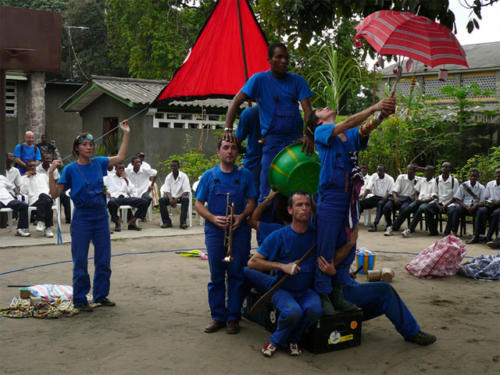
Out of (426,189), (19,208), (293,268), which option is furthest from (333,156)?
(19,208)

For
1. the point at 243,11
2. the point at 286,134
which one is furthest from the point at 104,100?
the point at 286,134

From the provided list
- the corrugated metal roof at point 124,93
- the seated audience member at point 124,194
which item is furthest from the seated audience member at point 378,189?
the corrugated metal roof at point 124,93

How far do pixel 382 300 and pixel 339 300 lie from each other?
36 centimetres

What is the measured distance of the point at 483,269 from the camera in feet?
24.5

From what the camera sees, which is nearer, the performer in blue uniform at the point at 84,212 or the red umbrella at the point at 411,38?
the red umbrella at the point at 411,38

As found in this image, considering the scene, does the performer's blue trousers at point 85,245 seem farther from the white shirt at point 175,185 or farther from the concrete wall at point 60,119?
the concrete wall at point 60,119

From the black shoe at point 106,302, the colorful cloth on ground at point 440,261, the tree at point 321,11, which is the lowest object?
the black shoe at point 106,302

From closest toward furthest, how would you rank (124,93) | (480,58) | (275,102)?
1. (275,102)
2. (124,93)
3. (480,58)

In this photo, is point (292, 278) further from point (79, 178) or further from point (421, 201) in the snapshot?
point (421, 201)

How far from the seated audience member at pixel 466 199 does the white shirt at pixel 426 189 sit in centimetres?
54

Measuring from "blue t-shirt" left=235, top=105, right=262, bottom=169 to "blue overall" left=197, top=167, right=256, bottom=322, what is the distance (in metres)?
0.81

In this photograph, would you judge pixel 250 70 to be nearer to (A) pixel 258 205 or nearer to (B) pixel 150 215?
(A) pixel 258 205

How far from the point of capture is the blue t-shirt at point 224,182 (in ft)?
16.9

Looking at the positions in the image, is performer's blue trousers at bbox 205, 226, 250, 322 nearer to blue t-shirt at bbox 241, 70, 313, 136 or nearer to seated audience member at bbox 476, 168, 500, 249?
blue t-shirt at bbox 241, 70, 313, 136
